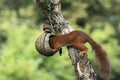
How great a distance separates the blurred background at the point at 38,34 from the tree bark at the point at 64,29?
4375 millimetres

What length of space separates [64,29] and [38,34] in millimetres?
5790

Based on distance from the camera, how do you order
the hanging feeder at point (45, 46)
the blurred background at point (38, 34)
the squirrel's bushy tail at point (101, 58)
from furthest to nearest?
1. the blurred background at point (38, 34)
2. the hanging feeder at point (45, 46)
3. the squirrel's bushy tail at point (101, 58)

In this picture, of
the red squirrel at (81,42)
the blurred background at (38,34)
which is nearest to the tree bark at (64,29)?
the red squirrel at (81,42)

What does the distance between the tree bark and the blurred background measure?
14.4 feet

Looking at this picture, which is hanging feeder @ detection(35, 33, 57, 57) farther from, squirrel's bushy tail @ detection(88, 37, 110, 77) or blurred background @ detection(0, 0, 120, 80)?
Answer: blurred background @ detection(0, 0, 120, 80)

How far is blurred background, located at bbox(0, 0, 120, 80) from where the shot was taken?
600cm

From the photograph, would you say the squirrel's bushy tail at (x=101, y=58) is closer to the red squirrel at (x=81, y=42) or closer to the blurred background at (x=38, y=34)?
the red squirrel at (x=81, y=42)

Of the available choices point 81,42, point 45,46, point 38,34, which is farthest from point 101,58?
point 38,34

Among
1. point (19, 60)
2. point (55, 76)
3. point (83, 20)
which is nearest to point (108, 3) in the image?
point (83, 20)

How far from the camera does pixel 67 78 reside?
6777 mm

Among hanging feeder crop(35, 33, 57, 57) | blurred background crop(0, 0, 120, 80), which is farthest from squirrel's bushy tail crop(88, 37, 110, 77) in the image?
blurred background crop(0, 0, 120, 80)

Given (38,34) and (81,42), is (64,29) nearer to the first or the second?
(81,42)

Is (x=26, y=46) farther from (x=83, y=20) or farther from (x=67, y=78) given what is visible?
(x=83, y=20)

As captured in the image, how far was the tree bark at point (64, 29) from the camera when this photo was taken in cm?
140
